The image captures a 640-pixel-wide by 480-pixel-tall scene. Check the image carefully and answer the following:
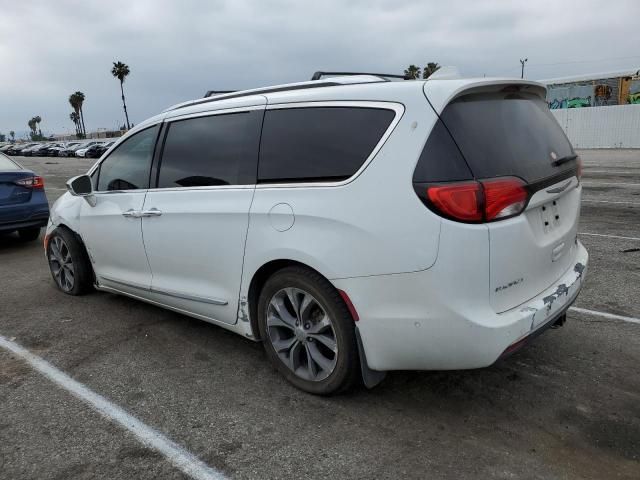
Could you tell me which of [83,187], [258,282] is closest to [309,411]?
[258,282]

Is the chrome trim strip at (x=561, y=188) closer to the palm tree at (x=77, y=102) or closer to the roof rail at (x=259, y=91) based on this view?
the roof rail at (x=259, y=91)

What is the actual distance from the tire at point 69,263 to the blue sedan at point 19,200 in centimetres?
251

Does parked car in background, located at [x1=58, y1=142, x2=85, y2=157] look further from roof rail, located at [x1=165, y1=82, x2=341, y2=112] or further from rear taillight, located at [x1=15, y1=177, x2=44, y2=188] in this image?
roof rail, located at [x1=165, y1=82, x2=341, y2=112]

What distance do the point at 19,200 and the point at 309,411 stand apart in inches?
253

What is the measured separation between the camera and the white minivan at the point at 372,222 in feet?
8.43

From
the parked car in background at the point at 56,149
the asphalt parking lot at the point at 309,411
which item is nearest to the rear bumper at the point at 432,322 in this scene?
the asphalt parking lot at the point at 309,411

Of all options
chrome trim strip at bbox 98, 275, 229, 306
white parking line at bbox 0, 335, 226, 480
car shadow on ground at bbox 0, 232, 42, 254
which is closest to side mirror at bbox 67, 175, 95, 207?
chrome trim strip at bbox 98, 275, 229, 306

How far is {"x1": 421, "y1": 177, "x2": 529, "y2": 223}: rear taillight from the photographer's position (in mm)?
2521

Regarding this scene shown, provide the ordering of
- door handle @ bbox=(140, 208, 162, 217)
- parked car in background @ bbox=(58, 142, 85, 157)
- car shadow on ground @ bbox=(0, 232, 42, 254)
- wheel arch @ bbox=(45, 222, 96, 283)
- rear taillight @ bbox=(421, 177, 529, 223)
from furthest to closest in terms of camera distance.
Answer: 1. parked car in background @ bbox=(58, 142, 85, 157)
2. car shadow on ground @ bbox=(0, 232, 42, 254)
3. wheel arch @ bbox=(45, 222, 96, 283)
4. door handle @ bbox=(140, 208, 162, 217)
5. rear taillight @ bbox=(421, 177, 529, 223)

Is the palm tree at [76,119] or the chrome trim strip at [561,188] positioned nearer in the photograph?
the chrome trim strip at [561,188]

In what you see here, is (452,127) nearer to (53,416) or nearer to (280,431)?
(280,431)

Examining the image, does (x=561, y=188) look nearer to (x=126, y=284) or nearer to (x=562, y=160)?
(x=562, y=160)

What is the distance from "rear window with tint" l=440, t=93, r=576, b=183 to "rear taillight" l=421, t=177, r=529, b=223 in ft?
0.27

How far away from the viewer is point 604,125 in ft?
95.9
